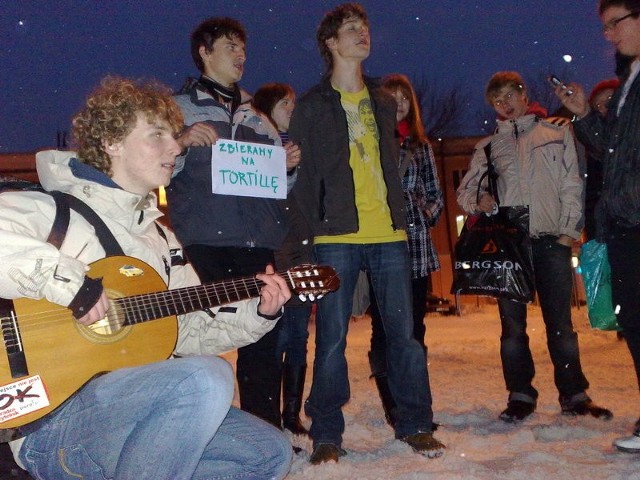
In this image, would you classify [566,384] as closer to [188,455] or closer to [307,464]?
[307,464]

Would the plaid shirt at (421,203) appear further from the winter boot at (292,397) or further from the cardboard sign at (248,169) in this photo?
the cardboard sign at (248,169)

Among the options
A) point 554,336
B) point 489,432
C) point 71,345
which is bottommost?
point 489,432

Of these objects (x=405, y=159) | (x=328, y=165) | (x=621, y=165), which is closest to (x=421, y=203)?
(x=405, y=159)

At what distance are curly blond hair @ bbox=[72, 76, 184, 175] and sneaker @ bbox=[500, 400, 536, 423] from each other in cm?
295

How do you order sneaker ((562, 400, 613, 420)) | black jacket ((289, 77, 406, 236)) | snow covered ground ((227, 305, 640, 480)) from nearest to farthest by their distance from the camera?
snow covered ground ((227, 305, 640, 480)), black jacket ((289, 77, 406, 236)), sneaker ((562, 400, 613, 420))

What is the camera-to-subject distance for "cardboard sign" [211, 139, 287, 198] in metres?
3.82

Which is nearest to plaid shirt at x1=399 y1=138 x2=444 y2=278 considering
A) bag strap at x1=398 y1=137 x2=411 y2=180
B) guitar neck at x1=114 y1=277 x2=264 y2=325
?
bag strap at x1=398 y1=137 x2=411 y2=180

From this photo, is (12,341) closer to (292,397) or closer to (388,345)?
(388,345)

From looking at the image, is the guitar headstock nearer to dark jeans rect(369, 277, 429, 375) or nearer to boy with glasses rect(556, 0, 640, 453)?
dark jeans rect(369, 277, 429, 375)

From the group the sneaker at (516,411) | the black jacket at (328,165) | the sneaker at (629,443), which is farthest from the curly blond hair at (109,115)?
the sneaker at (516,411)

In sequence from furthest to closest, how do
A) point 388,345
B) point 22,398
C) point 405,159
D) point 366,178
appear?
point 405,159, point 366,178, point 388,345, point 22,398

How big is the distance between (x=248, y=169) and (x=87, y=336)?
65.1 inches

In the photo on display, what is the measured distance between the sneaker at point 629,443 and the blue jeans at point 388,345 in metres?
1.01

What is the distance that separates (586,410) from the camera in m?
4.46
